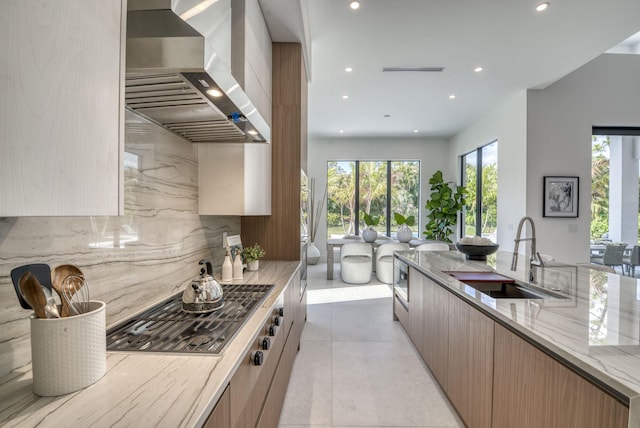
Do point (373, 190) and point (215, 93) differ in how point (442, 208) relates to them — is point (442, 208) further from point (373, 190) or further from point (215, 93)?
point (215, 93)

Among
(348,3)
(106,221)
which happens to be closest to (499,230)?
(348,3)

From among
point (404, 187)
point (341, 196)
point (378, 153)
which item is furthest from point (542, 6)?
point (341, 196)

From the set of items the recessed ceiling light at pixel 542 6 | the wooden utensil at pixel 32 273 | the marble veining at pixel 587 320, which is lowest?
the marble veining at pixel 587 320

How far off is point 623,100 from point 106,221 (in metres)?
6.79

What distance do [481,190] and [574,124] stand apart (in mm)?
1850

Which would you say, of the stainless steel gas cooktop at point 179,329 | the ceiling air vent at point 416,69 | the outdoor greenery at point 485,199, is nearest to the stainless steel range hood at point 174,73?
the stainless steel gas cooktop at point 179,329

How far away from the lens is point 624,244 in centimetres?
487

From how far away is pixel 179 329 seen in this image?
1.18 m

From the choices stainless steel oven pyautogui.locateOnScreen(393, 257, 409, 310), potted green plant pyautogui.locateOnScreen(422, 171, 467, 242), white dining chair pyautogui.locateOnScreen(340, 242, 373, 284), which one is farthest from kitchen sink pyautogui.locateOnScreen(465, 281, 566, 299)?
potted green plant pyautogui.locateOnScreen(422, 171, 467, 242)

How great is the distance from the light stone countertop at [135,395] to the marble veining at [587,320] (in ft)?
3.26

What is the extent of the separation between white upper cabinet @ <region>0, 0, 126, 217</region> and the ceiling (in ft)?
7.19

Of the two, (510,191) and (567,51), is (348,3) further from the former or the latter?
(510,191)

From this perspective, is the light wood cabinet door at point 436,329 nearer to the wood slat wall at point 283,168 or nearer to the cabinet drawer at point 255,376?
the cabinet drawer at point 255,376

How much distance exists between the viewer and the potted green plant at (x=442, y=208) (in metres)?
6.75
